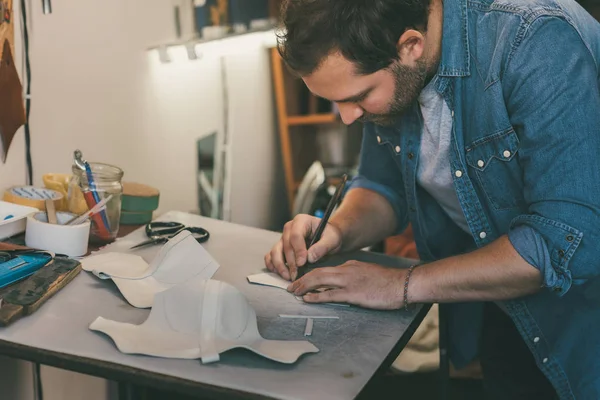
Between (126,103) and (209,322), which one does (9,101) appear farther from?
(209,322)

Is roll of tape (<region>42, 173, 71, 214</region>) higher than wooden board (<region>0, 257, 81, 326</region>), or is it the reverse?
roll of tape (<region>42, 173, 71, 214</region>)

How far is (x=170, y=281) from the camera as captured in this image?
125cm

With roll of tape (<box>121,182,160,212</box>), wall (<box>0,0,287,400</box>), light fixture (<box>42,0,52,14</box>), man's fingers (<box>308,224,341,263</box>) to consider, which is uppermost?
light fixture (<box>42,0,52,14</box>)

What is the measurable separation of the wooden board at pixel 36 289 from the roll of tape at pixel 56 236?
55 mm

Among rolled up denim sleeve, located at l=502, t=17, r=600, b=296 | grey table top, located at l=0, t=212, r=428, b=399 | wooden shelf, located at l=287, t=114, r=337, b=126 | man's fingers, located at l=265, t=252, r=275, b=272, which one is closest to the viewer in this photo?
grey table top, located at l=0, t=212, r=428, b=399

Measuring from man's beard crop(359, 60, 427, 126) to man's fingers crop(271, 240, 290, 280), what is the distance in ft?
0.96

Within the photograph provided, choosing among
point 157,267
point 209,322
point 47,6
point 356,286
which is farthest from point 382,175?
point 47,6

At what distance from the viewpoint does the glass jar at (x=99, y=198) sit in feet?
4.64

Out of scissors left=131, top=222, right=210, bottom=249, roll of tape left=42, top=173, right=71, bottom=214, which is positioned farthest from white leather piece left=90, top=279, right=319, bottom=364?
roll of tape left=42, top=173, right=71, bottom=214

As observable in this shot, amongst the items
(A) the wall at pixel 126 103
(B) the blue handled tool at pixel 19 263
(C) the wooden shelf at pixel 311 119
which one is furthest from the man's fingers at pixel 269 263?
(C) the wooden shelf at pixel 311 119

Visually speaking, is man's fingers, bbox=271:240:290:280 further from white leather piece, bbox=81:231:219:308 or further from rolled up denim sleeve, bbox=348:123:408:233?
rolled up denim sleeve, bbox=348:123:408:233

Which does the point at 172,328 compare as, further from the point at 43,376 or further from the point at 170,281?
the point at 43,376

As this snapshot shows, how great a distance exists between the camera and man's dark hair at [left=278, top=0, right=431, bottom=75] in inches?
48.8

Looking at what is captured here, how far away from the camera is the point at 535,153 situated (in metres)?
1.19
